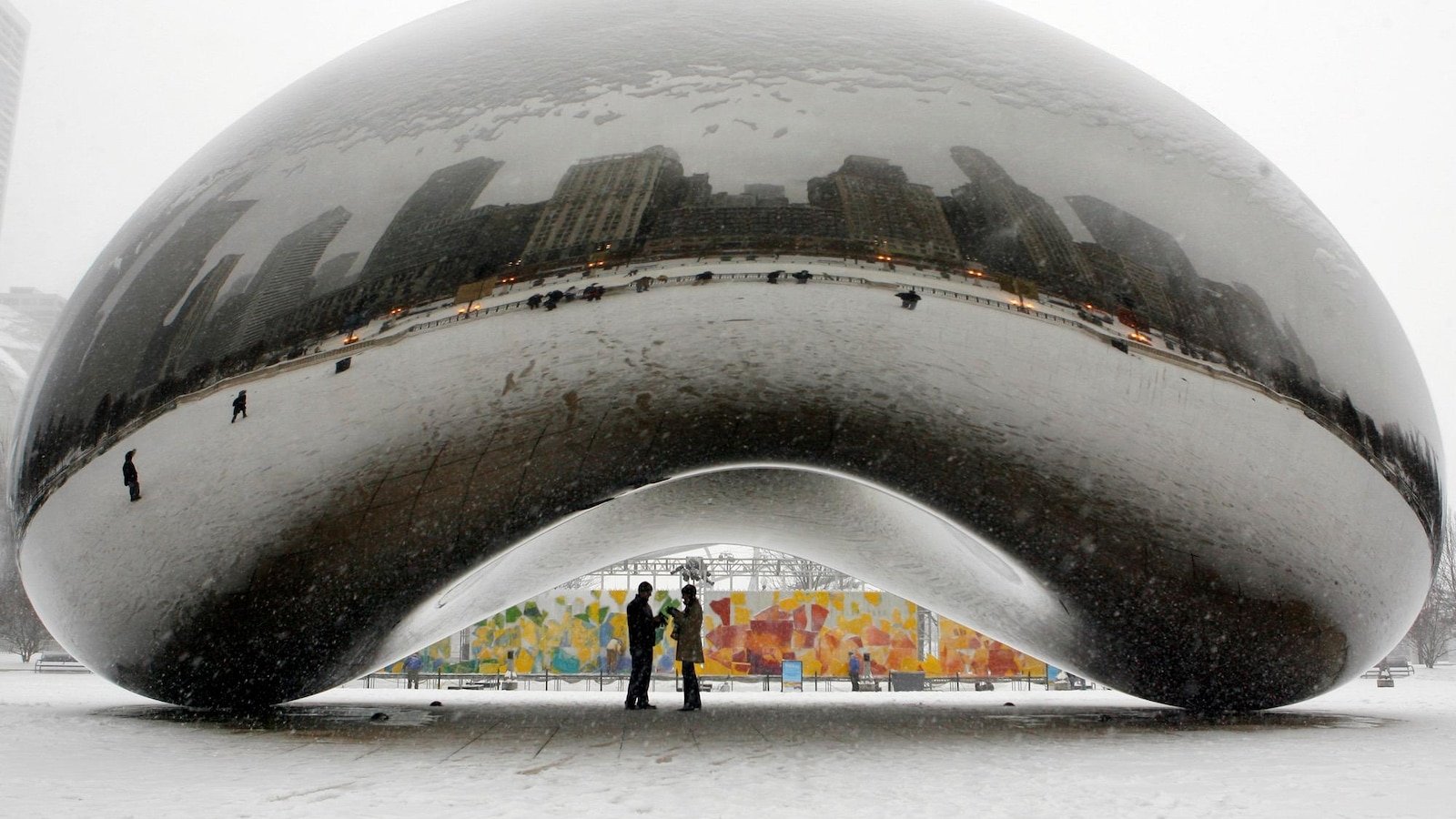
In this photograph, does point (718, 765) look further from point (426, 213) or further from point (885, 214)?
point (426, 213)

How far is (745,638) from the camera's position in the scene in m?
22.6

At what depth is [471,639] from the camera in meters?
23.3

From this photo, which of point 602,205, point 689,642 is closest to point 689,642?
point 689,642

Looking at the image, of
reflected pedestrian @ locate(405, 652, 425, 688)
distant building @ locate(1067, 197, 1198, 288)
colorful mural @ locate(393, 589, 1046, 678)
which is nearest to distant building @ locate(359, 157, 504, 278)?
distant building @ locate(1067, 197, 1198, 288)

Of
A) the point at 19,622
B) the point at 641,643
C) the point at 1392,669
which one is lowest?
the point at 1392,669

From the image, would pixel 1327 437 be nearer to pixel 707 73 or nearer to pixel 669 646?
pixel 707 73

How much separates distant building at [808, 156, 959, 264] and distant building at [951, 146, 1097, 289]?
0.37ft

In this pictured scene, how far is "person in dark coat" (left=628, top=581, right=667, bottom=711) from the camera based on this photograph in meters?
8.02

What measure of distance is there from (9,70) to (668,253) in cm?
14175

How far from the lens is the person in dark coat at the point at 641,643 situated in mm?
8016

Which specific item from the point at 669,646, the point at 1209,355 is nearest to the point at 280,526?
the point at 1209,355

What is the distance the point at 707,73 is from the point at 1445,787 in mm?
4237

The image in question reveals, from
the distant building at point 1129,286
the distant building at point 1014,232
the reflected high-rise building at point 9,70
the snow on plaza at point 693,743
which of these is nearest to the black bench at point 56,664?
the snow on plaza at point 693,743

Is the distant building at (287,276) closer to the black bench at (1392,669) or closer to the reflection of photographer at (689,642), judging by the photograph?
the reflection of photographer at (689,642)
